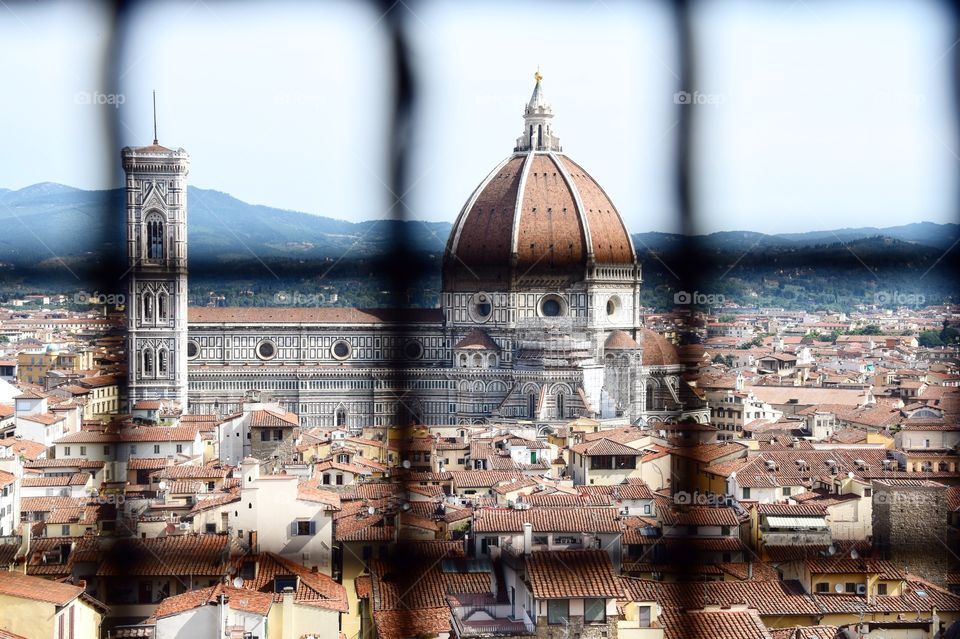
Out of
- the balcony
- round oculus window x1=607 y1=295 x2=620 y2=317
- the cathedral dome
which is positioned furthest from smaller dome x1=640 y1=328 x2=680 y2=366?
the balcony

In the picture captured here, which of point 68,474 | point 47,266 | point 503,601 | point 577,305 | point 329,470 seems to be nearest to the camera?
point 47,266

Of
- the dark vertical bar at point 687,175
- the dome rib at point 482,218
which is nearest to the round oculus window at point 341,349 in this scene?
the dome rib at point 482,218

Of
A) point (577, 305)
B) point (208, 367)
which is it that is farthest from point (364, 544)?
point (577, 305)

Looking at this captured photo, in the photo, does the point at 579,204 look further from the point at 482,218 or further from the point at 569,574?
the point at 569,574

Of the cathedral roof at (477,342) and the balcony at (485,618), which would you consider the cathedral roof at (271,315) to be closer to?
the cathedral roof at (477,342)

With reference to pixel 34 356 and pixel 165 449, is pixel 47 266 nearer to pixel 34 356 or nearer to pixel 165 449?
pixel 165 449

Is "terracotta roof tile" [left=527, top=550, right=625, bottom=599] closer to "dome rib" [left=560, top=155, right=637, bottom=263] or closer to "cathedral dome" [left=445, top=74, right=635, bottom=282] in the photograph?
"cathedral dome" [left=445, top=74, right=635, bottom=282]
